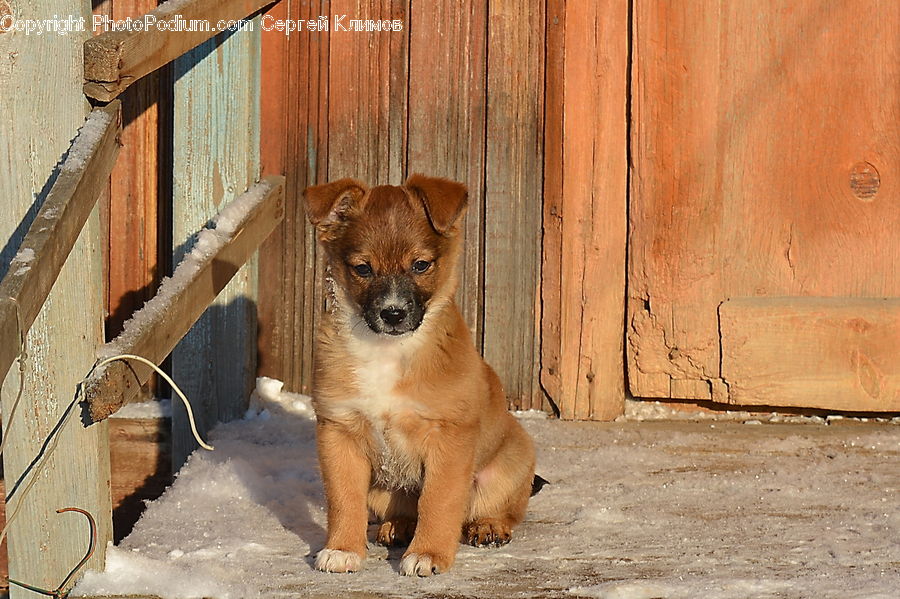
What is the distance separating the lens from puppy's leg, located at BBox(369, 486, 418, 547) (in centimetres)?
390

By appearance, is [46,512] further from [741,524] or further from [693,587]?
[741,524]

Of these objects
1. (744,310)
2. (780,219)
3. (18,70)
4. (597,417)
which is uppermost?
(18,70)

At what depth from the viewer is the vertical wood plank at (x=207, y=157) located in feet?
17.4

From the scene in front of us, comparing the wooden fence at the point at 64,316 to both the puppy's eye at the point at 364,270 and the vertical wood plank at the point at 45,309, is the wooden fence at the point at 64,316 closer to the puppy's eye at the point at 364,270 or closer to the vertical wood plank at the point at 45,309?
the vertical wood plank at the point at 45,309

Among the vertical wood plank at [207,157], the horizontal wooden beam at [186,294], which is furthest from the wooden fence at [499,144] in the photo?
the horizontal wooden beam at [186,294]

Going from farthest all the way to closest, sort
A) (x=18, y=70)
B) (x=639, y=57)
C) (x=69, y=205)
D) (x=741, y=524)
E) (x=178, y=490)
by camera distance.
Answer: (x=639, y=57) → (x=178, y=490) → (x=741, y=524) → (x=18, y=70) → (x=69, y=205)

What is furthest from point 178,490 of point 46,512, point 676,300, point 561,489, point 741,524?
point 676,300

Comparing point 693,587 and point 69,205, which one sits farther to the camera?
point 693,587

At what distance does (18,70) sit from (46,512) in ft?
4.29

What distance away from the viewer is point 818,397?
5.67 meters

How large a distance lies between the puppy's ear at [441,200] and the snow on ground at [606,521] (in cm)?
115

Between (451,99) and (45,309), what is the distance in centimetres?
290

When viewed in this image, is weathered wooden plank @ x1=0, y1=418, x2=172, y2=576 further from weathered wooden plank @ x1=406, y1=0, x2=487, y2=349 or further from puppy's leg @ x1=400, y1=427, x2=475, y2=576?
puppy's leg @ x1=400, y1=427, x2=475, y2=576

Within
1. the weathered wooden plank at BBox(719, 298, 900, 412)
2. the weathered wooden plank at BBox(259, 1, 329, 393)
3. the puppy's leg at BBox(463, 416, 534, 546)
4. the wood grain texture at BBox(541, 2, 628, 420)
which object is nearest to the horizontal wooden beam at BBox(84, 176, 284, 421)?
the weathered wooden plank at BBox(259, 1, 329, 393)
